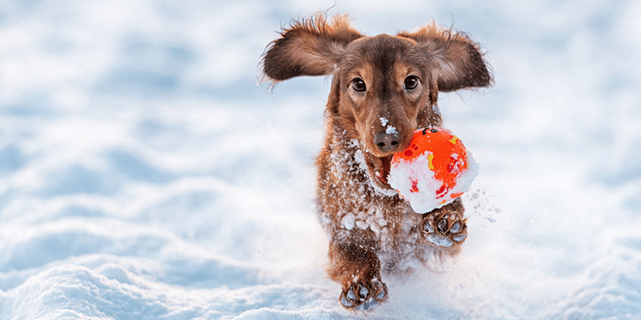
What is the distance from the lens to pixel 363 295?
2.88m

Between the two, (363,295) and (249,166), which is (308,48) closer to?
(363,295)

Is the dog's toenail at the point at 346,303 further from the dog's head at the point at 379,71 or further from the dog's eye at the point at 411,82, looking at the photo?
the dog's eye at the point at 411,82

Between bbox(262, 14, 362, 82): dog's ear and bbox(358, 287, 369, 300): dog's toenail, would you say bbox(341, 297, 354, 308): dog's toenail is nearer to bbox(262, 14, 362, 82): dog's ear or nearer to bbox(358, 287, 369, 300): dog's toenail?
bbox(358, 287, 369, 300): dog's toenail

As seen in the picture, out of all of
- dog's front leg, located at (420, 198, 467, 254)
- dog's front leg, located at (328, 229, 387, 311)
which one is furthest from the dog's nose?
dog's front leg, located at (328, 229, 387, 311)

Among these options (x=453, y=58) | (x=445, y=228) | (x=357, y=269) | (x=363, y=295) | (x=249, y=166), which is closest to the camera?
(x=445, y=228)

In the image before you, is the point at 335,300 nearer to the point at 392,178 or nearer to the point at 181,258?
the point at 392,178

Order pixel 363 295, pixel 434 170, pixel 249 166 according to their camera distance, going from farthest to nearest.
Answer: pixel 249 166 → pixel 363 295 → pixel 434 170

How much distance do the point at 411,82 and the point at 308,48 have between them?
0.83 meters

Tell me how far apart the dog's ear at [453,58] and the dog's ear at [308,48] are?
0.38 meters

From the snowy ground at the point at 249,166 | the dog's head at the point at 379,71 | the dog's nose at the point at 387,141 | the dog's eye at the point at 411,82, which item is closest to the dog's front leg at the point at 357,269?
the snowy ground at the point at 249,166

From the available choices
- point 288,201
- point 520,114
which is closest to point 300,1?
point 520,114

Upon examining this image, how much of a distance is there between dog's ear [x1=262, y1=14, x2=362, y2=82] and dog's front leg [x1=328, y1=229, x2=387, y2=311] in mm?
983

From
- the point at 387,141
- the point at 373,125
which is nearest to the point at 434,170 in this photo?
the point at 387,141

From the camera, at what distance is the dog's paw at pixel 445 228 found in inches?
106
